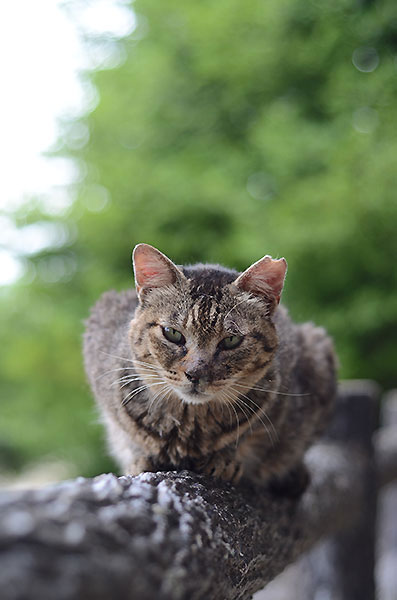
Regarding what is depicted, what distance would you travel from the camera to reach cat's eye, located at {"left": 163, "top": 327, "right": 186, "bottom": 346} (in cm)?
96

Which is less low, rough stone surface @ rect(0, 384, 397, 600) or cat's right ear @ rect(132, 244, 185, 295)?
cat's right ear @ rect(132, 244, 185, 295)

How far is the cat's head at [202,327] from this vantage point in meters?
0.92

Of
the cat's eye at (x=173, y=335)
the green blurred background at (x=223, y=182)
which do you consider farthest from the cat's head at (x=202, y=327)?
the green blurred background at (x=223, y=182)

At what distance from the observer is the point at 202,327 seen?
0.94 meters

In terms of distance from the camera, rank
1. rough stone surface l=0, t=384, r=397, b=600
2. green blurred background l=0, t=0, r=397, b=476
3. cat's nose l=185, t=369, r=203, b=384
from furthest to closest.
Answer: green blurred background l=0, t=0, r=397, b=476 < cat's nose l=185, t=369, r=203, b=384 < rough stone surface l=0, t=384, r=397, b=600

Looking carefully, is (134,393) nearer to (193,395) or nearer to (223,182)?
(193,395)

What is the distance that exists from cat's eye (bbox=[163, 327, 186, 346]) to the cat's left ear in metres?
0.13

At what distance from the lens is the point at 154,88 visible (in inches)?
125

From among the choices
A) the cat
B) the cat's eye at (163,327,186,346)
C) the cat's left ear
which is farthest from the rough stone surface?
the cat's left ear

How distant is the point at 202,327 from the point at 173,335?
0.06 meters

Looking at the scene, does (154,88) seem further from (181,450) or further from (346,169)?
(181,450)

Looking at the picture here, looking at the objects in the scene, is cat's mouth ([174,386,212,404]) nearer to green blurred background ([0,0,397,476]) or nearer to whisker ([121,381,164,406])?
whisker ([121,381,164,406])

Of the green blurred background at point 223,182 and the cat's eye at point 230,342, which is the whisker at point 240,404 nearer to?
the cat's eye at point 230,342

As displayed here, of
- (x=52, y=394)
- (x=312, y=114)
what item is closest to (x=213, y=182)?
(x=312, y=114)
